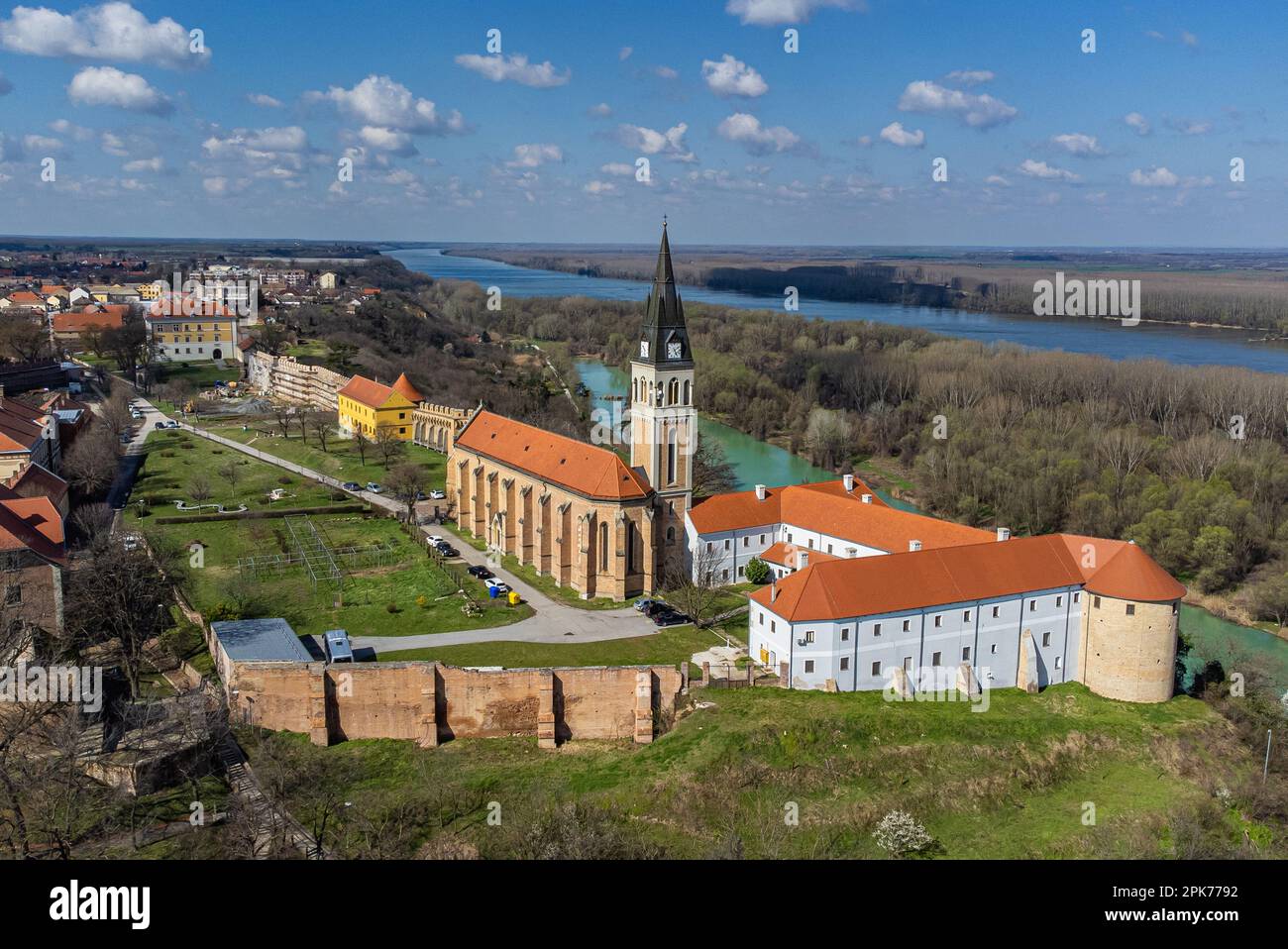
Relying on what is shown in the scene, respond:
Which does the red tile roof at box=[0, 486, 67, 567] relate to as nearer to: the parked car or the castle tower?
the parked car

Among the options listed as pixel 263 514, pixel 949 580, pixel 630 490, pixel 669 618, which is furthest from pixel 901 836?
pixel 263 514

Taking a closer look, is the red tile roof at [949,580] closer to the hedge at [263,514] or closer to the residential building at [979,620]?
the residential building at [979,620]

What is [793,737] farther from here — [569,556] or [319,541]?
[319,541]

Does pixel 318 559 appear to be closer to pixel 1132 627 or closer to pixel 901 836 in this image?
pixel 901 836

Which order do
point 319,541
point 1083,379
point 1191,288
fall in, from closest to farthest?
1. point 319,541
2. point 1083,379
3. point 1191,288

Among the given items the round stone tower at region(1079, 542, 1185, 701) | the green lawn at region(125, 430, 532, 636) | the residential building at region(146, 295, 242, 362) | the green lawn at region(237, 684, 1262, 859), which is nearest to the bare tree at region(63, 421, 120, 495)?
the green lawn at region(125, 430, 532, 636)
